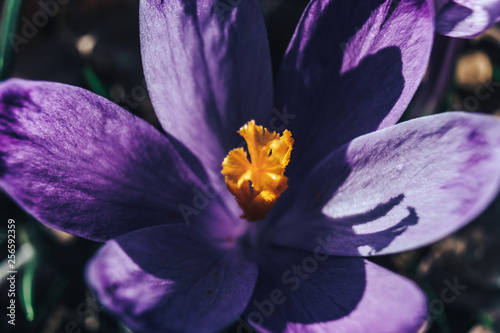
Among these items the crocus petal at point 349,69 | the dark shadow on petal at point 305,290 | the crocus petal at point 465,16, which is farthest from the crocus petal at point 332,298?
the crocus petal at point 465,16

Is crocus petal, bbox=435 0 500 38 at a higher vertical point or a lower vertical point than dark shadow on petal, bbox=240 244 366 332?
higher

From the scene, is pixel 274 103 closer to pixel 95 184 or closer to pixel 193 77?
pixel 193 77

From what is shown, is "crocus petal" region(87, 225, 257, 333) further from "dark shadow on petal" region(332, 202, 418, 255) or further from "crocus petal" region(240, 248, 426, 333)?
"dark shadow on petal" region(332, 202, 418, 255)

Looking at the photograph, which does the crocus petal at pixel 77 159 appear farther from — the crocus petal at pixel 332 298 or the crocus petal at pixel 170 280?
the crocus petal at pixel 332 298

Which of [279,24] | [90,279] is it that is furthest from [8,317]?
[279,24]

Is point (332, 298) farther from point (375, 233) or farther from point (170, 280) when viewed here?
point (170, 280)

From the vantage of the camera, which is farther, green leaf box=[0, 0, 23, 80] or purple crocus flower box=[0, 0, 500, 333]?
green leaf box=[0, 0, 23, 80]

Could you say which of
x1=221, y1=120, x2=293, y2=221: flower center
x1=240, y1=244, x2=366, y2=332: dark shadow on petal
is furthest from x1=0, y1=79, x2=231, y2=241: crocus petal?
x1=240, y1=244, x2=366, y2=332: dark shadow on petal
